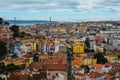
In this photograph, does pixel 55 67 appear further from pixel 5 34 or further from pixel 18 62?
pixel 5 34

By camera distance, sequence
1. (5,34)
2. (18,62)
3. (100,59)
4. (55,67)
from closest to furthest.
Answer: (55,67) → (18,62) → (100,59) → (5,34)

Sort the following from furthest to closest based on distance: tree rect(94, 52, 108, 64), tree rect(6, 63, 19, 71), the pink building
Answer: the pink building
tree rect(94, 52, 108, 64)
tree rect(6, 63, 19, 71)

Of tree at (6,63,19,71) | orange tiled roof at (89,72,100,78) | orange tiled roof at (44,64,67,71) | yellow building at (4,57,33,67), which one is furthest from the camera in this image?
yellow building at (4,57,33,67)

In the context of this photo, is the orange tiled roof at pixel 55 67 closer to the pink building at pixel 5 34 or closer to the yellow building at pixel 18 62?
the yellow building at pixel 18 62

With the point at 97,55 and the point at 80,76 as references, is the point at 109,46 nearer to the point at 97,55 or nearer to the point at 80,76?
the point at 97,55

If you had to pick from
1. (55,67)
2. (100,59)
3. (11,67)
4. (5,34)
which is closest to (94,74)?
(55,67)

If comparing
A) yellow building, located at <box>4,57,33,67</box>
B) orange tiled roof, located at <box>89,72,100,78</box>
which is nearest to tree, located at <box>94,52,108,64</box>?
yellow building, located at <box>4,57,33,67</box>

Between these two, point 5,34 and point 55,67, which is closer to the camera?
point 55,67

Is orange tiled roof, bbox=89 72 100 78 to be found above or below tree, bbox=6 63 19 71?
below

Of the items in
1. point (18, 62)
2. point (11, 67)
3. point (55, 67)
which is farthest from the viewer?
point (18, 62)

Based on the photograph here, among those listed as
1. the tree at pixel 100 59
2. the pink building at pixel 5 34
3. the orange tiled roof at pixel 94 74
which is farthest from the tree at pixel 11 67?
the pink building at pixel 5 34

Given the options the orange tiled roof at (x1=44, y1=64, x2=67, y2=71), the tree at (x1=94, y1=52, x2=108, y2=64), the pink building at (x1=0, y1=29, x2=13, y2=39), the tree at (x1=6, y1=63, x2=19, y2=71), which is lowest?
the tree at (x1=94, y1=52, x2=108, y2=64)

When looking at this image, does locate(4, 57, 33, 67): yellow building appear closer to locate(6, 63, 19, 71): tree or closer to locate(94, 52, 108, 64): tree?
locate(6, 63, 19, 71): tree
